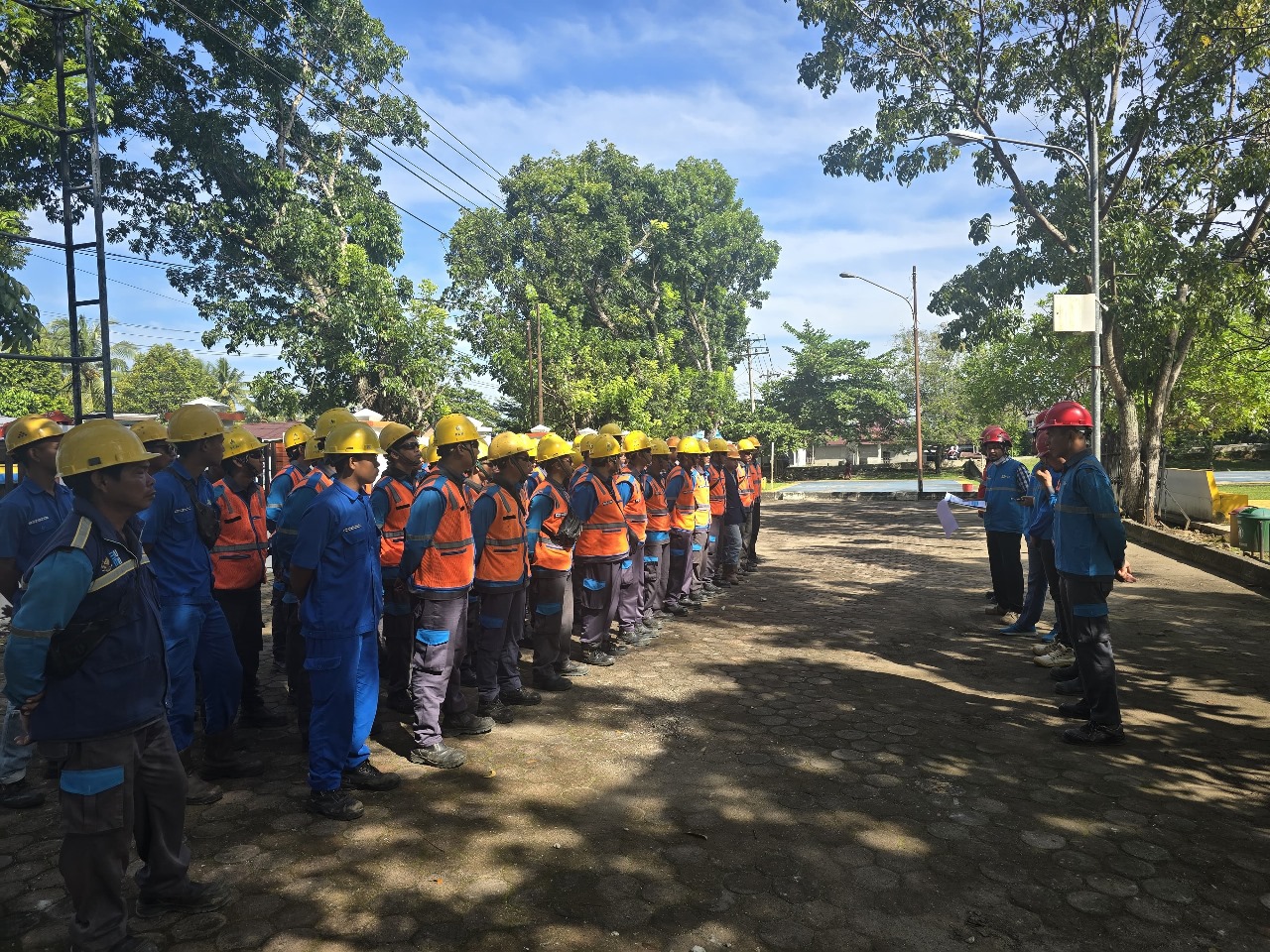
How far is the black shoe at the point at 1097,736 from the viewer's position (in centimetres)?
489

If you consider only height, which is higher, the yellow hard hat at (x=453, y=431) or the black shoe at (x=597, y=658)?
the yellow hard hat at (x=453, y=431)

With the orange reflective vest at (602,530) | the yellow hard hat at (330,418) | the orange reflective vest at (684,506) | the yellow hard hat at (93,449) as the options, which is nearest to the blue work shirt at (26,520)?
the yellow hard hat at (93,449)

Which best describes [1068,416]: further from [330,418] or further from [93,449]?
[93,449]

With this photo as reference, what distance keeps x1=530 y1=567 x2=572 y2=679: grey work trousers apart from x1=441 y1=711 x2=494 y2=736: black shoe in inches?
40.1

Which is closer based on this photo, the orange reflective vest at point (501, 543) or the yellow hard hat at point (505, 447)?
the orange reflective vest at point (501, 543)

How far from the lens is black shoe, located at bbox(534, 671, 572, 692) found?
20.5 feet

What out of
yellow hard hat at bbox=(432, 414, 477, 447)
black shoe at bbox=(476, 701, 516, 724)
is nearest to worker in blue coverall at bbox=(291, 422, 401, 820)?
yellow hard hat at bbox=(432, 414, 477, 447)

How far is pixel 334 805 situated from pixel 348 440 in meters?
1.86

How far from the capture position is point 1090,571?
16.5ft

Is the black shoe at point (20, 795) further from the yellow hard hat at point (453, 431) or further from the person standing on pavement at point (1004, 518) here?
the person standing on pavement at point (1004, 518)

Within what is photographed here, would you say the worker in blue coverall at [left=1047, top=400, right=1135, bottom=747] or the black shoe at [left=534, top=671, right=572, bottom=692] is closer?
the worker in blue coverall at [left=1047, top=400, right=1135, bottom=747]

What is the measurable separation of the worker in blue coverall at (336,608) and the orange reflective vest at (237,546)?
1382 millimetres

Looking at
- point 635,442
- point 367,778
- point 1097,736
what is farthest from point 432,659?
point 1097,736

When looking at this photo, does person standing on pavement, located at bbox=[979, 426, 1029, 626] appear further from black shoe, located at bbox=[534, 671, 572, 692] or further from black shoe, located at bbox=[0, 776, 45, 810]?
black shoe, located at bbox=[0, 776, 45, 810]
